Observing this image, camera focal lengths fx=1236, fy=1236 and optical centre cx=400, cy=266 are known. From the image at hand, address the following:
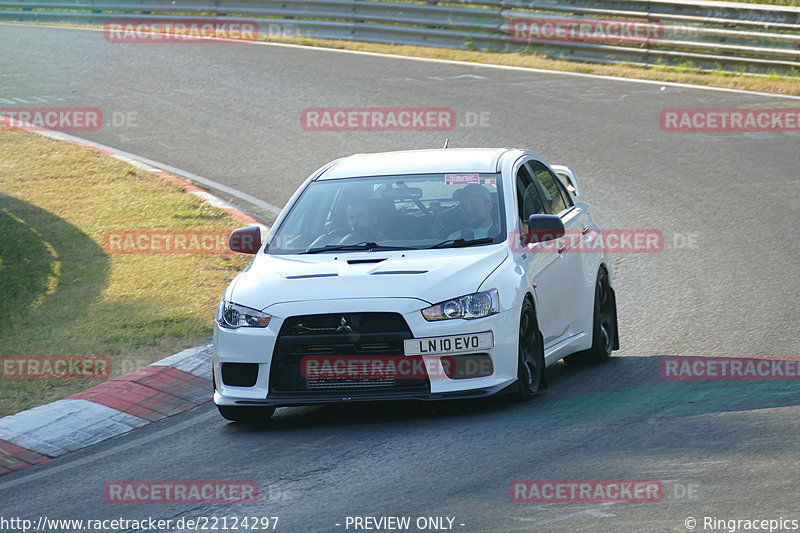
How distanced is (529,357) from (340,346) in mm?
1262

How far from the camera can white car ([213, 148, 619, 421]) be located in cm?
711

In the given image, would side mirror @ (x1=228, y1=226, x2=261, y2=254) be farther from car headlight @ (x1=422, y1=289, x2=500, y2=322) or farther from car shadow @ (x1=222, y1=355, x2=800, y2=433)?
car headlight @ (x1=422, y1=289, x2=500, y2=322)

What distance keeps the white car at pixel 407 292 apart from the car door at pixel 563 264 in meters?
0.02

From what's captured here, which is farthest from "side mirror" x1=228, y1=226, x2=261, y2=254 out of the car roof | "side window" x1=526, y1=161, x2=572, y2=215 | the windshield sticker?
"side window" x1=526, y1=161, x2=572, y2=215

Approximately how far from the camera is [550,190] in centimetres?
928

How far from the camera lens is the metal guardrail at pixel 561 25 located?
20.1 m

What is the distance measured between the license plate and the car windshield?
93 cm

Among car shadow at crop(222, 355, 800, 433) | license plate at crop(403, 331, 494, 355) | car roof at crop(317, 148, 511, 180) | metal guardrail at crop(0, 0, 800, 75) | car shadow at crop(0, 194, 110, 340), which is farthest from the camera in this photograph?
metal guardrail at crop(0, 0, 800, 75)

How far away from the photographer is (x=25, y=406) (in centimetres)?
843

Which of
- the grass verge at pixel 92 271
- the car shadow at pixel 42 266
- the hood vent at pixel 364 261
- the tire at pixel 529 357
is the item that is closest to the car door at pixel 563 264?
the tire at pixel 529 357

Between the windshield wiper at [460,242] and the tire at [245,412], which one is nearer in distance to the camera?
the tire at [245,412]

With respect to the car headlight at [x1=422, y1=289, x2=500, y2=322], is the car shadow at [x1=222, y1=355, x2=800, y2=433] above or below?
below

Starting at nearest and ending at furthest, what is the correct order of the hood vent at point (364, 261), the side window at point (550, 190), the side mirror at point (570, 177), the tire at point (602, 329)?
the hood vent at point (364, 261) → the tire at point (602, 329) → the side window at point (550, 190) → the side mirror at point (570, 177)

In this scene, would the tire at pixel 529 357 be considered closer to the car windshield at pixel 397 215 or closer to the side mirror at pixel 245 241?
the car windshield at pixel 397 215
